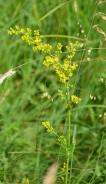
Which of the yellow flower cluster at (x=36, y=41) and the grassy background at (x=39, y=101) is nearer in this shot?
the yellow flower cluster at (x=36, y=41)

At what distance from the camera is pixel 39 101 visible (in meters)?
3.52

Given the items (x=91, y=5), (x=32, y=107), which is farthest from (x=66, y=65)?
(x=91, y=5)

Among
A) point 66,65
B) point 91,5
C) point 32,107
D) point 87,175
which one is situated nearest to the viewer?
point 66,65

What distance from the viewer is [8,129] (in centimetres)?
291

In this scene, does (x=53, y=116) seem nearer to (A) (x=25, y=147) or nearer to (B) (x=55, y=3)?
(A) (x=25, y=147)

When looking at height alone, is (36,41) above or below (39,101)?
below

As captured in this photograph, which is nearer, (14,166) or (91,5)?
(14,166)

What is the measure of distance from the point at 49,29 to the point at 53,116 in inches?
34.9

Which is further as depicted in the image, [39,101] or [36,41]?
[39,101]

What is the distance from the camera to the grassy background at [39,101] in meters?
2.69

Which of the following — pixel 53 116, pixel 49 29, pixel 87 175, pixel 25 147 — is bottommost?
pixel 87 175

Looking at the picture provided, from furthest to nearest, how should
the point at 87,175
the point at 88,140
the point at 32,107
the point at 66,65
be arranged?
1. the point at 32,107
2. the point at 88,140
3. the point at 87,175
4. the point at 66,65

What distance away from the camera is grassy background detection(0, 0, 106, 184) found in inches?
106

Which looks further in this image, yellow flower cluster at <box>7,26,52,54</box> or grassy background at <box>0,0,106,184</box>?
grassy background at <box>0,0,106,184</box>
